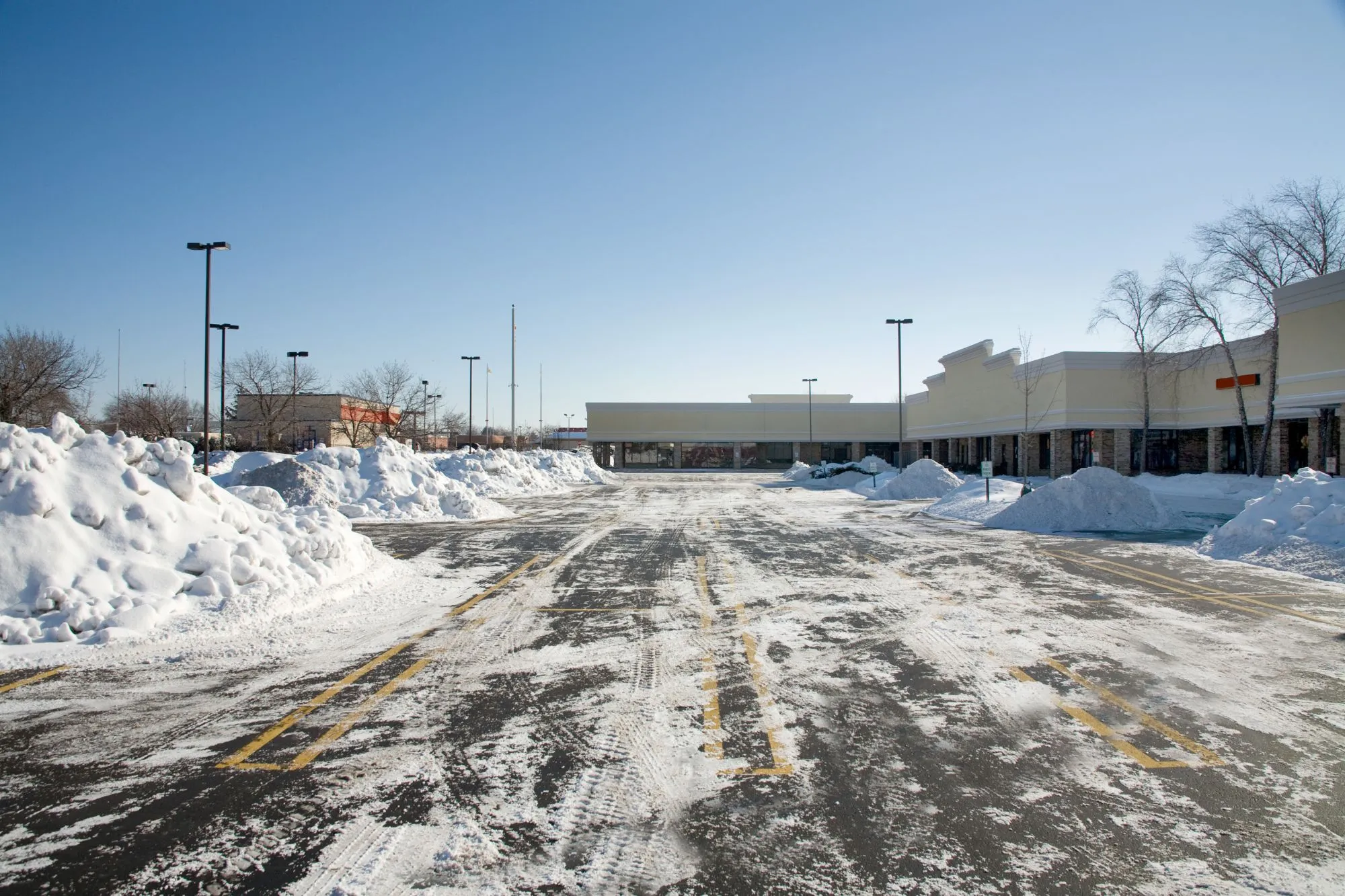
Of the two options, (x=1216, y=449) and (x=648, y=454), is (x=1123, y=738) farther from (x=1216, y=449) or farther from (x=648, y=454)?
(x=648, y=454)

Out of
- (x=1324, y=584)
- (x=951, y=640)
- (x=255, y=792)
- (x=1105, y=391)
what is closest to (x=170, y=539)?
(x=255, y=792)

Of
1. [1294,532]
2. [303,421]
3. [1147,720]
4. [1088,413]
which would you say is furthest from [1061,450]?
[303,421]

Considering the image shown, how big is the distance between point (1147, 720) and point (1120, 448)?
134 feet

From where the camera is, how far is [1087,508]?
1873cm

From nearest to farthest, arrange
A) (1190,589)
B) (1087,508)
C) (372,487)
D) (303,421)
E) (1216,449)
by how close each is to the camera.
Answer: (1190,589), (1087,508), (372,487), (1216,449), (303,421)

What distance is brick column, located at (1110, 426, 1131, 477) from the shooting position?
3988 centimetres

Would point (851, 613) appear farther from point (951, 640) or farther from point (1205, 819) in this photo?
point (1205, 819)

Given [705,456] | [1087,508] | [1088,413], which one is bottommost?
[1087,508]

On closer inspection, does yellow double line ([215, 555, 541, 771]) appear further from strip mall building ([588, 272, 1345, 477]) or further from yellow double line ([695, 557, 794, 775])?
strip mall building ([588, 272, 1345, 477])

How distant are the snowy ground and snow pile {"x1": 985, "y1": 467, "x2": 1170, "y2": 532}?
9060mm

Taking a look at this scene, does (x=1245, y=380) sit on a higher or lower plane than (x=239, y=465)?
higher

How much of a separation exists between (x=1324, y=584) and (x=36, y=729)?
49.7 feet

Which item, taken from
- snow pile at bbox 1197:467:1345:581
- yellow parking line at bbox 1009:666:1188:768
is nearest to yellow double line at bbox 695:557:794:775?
yellow parking line at bbox 1009:666:1188:768

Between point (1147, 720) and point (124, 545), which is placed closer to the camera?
point (1147, 720)
